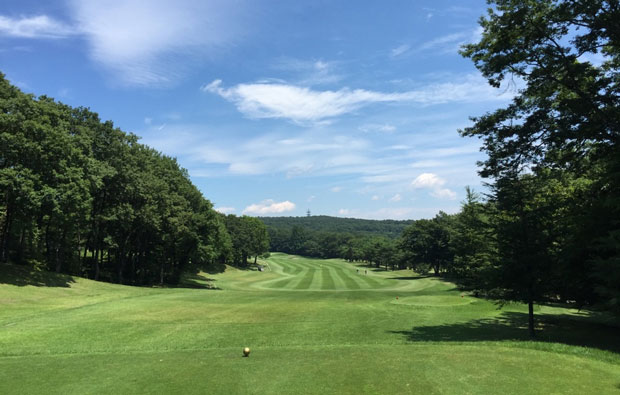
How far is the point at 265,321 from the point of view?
21172 millimetres

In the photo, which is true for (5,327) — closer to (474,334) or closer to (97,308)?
(97,308)

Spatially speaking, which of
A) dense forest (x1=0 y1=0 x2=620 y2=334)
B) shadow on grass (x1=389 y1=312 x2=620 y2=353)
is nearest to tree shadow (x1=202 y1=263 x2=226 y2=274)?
dense forest (x1=0 y1=0 x2=620 y2=334)

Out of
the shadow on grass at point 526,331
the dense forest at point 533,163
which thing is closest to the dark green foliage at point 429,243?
the dense forest at point 533,163

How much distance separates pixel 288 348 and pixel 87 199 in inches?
1084

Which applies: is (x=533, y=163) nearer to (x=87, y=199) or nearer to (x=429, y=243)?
(x=87, y=199)

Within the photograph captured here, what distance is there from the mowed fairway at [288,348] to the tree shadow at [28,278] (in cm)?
49

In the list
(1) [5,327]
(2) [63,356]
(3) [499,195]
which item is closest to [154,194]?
(1) [5,327]

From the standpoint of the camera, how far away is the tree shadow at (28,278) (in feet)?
93.3

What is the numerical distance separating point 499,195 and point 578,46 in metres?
7.63

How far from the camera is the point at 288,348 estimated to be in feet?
45.2

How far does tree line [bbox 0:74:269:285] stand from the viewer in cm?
2788

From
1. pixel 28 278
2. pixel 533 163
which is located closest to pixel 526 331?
pixel 533 163

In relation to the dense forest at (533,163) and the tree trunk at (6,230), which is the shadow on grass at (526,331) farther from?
the tree trunk at (6,230)

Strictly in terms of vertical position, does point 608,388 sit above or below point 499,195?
below
